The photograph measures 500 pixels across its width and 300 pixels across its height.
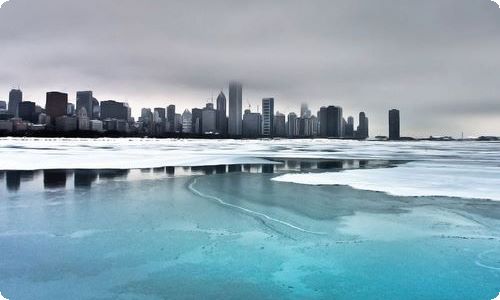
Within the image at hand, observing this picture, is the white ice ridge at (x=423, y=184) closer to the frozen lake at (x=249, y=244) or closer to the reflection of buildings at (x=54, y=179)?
the frozen lake at (x=249, y=244)

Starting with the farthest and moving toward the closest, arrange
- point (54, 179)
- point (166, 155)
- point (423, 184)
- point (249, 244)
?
point (166, 155), point (54, 179), point (423, 184), point (249, 244)

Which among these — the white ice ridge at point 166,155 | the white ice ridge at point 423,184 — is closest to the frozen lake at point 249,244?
the white ice ridge at point 423,184

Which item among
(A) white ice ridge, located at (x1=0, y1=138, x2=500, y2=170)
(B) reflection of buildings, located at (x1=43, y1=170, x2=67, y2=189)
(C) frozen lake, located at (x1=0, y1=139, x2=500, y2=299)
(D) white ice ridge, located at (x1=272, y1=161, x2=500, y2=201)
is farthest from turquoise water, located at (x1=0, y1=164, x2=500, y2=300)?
(A) white ice ridge, located at (x1=0, y1=138, x2=500, y2=170)

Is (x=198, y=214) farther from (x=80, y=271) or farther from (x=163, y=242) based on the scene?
(x=80, y=271)

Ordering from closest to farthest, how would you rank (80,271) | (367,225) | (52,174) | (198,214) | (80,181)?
1. (80,271)
2. (367,225)
3. (198,214)
4. (80,181)
5. (52,174)

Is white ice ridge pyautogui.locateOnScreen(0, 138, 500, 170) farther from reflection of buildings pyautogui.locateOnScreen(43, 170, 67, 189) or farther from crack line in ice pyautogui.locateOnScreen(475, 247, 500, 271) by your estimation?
crack line in ice pyautogui.locateOnScreen(475, 247, 500, 271)

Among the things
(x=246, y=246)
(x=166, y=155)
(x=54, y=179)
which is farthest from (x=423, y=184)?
(x=166, y=155)

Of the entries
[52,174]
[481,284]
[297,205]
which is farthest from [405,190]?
[52,174]

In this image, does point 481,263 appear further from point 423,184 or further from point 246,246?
point 423,184
